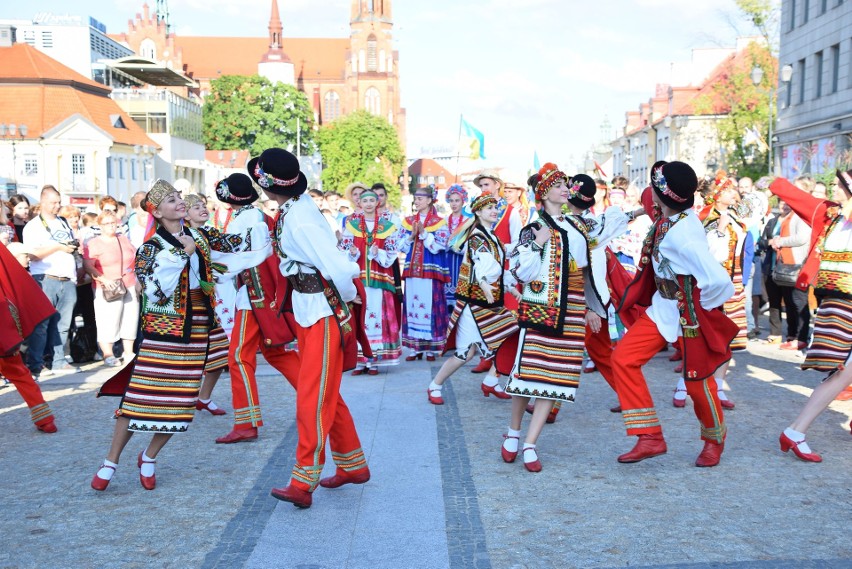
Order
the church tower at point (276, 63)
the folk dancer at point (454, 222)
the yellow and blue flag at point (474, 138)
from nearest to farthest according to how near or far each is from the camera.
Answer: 1. the folk dancer at point (454, 222)
2. the yellow and blue flag at point (474, 138)
3. the church tower at point (276, 63)

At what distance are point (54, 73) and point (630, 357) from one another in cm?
5402

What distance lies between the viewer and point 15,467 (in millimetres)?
6238

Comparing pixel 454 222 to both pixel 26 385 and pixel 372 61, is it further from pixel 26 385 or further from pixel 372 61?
pixel 372 61

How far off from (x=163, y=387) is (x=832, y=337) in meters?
4.53

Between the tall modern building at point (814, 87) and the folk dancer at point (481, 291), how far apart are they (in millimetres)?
21353

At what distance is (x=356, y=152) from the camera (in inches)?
3556

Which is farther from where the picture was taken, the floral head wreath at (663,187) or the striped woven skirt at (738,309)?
the striped woven skirt at (738,309)

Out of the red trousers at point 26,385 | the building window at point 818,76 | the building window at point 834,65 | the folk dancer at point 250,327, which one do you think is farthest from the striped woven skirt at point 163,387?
the building window at point 818,76

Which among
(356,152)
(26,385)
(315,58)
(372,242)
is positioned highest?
(315,58)

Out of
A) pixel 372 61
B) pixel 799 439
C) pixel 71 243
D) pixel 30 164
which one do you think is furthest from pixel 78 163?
pixel 372 61

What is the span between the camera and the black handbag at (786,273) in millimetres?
10734

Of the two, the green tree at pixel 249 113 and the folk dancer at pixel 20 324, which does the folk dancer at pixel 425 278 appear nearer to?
the folk dancer at pixel 20 324

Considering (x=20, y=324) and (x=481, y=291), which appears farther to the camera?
(x=481, y=291)

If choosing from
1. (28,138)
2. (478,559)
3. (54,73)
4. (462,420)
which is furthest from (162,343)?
(54,73)
